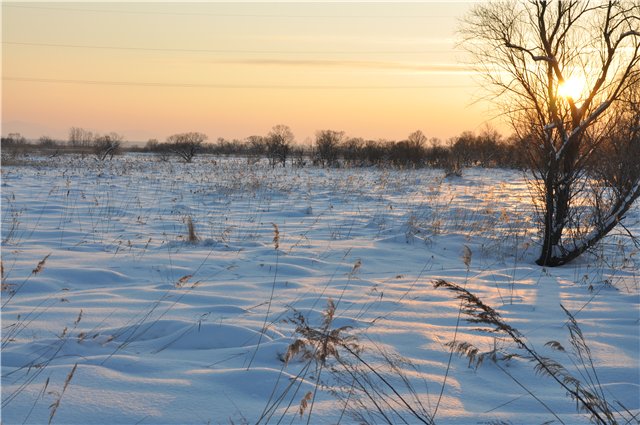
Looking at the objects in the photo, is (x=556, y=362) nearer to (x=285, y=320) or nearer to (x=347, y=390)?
(x=347, y=390)

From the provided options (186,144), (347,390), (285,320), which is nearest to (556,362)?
(347,390)

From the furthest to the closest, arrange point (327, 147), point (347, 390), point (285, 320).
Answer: point (327, 147)
point (285, 320)
point (347, 390)

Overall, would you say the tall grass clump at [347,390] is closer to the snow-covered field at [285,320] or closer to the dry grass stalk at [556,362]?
the snow-covered field at [285,320]

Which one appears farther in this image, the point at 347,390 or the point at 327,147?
the point at 327,147

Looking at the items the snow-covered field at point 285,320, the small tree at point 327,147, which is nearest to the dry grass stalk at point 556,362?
the snow-covered field at point 285,320

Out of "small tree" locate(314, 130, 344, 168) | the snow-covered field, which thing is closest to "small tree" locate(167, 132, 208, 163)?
"small tree" locate(314, 130, 344, 168)

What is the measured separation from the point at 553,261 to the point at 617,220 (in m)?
0.95

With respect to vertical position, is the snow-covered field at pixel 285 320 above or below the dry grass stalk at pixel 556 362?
below

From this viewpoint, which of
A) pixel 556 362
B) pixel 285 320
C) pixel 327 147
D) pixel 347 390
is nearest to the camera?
pixel 347 390

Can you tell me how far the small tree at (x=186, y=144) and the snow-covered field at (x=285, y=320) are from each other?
30.1 m

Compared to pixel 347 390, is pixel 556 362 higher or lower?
higher

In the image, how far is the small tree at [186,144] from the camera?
3896cm

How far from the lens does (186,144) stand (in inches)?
1551

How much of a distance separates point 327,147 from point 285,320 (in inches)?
1163
